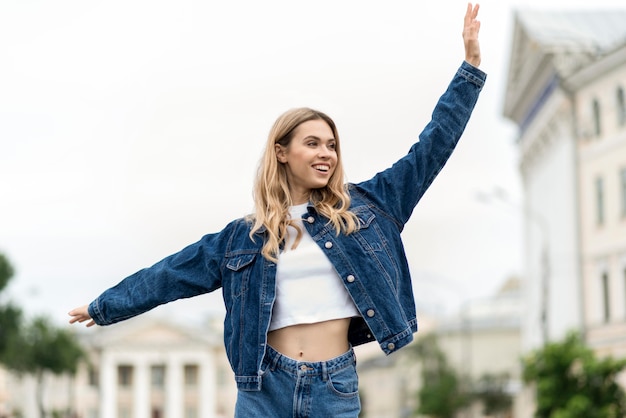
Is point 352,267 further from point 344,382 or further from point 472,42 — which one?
point 472,42

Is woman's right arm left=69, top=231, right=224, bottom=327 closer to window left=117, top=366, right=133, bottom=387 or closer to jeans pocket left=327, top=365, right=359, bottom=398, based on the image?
jeans pocket left=327, top=365, right=359, bottom=398

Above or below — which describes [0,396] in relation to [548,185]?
below

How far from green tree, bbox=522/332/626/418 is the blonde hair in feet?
90.9

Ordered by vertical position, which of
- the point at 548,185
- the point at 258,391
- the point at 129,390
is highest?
the point at 548,185

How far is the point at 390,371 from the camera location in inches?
4441

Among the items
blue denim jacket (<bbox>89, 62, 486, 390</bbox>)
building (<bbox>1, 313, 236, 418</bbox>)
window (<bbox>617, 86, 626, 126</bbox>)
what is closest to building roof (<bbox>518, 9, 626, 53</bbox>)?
window (<bbox>617, 86, 626, 126</bbox>)

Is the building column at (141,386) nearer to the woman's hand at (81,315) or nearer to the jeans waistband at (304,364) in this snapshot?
the woman's hand at (81,315)

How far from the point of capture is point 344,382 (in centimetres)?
464

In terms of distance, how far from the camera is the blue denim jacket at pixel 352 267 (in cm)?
468

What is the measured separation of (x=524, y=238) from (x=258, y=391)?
190ft

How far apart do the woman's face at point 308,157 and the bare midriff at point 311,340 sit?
48cm

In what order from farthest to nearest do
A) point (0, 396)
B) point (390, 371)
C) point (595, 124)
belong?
point (390, 371), point (0, 396), point (595, 124)

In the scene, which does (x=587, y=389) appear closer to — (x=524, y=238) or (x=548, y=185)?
(x=548, y=185)

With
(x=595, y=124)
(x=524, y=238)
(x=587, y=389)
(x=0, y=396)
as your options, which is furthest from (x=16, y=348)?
(x=587, y=389)
